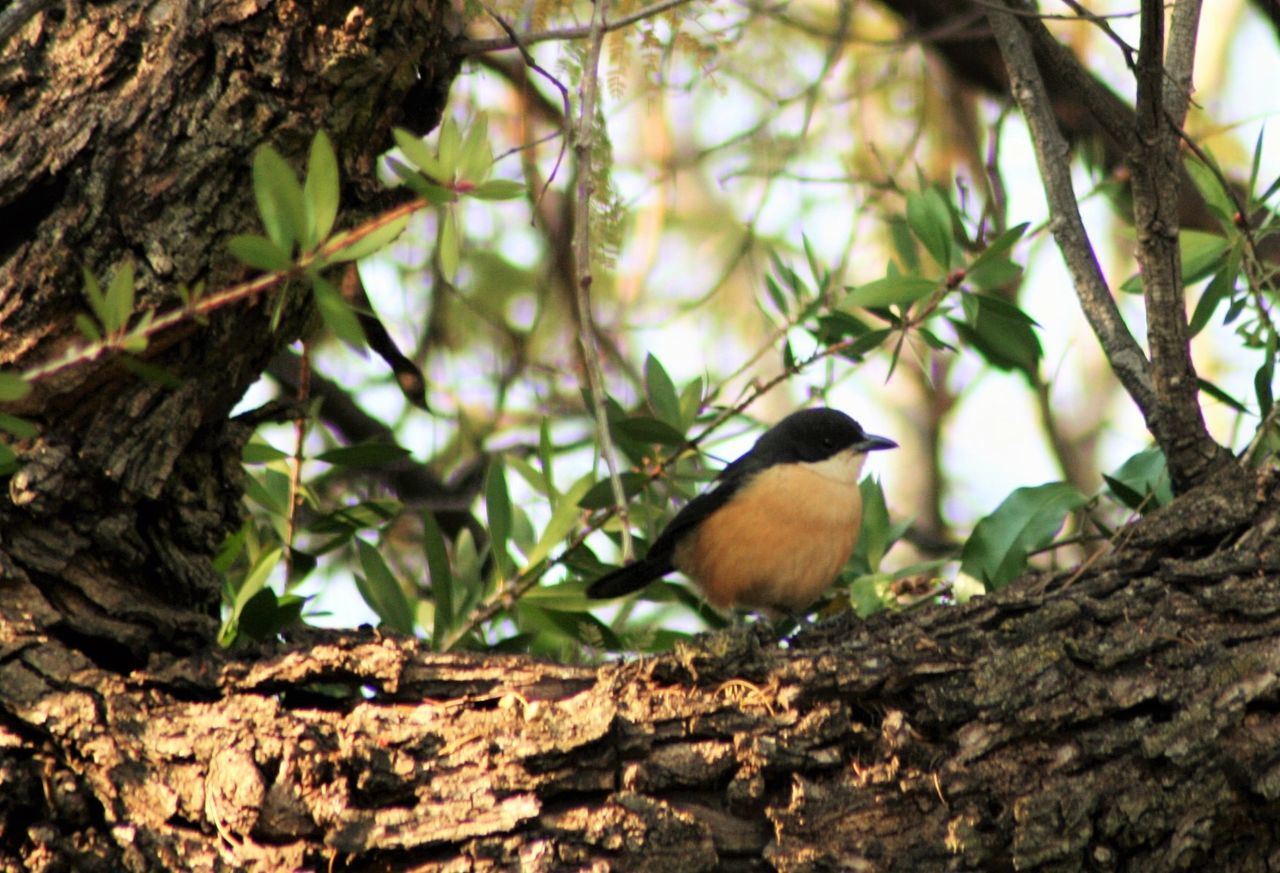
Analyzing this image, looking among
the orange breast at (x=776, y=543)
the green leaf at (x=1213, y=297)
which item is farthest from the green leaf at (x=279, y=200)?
the orange breast at (x=776, y=543)

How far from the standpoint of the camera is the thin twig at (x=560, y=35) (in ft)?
11.6

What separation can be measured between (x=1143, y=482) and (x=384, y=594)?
2.45 m

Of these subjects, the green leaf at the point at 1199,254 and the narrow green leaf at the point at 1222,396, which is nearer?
the narrow green leaf at the point at 1222,396

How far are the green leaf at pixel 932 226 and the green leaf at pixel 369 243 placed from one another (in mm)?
2073

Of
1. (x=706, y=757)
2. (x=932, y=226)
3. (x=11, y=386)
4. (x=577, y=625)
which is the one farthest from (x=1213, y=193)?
(x=11, y=386)

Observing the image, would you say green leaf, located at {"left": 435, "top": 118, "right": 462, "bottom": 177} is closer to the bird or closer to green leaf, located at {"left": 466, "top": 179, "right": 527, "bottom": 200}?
green leaf, located at {"left": 466, "top": 179, "right": 527, "bottom": 200}

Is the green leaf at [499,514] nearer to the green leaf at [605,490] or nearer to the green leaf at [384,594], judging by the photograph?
the green leaf at [605,490]

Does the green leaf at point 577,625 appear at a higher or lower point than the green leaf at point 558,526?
lower

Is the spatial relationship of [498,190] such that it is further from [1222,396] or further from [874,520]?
[874,520]

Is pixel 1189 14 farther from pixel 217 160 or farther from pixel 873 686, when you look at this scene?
pixel 217 160

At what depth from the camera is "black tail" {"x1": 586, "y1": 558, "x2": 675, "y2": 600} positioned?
459 cm

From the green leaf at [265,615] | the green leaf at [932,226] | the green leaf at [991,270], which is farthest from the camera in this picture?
the green leaf at [932,226]

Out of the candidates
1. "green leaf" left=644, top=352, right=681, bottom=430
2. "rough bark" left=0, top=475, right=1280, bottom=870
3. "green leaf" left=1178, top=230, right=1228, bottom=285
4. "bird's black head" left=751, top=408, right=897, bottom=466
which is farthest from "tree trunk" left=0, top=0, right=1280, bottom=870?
"bird's black head" left=751, top=408, right=897, bottom=466

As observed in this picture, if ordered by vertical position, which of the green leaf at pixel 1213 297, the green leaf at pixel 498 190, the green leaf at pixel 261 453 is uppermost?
the green leaf at pixel 261 453
